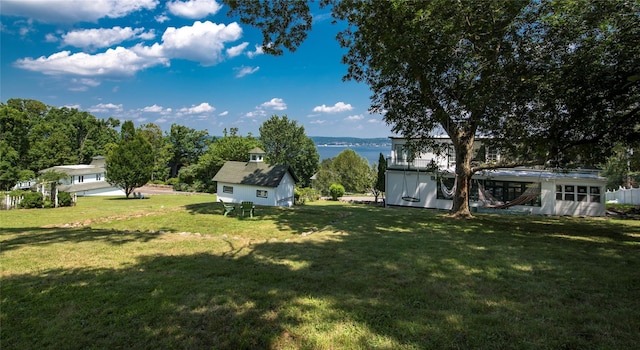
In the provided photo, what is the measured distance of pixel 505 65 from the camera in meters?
9.89

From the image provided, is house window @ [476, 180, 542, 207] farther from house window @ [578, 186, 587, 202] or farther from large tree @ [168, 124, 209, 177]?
large tree @ [168, 124, 209, 177]

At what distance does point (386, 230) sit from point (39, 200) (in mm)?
23164

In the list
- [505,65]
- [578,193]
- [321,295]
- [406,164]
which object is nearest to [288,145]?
[406,164]

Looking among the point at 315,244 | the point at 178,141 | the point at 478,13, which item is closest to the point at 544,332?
the point at 315,244

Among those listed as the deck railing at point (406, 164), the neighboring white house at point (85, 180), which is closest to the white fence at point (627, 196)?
the deck railing at point (406, 164)

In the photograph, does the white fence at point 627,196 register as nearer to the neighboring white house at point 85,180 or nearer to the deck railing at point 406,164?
the deck railing at point 406,164

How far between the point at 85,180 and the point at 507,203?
49686 millimetres

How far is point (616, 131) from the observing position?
10039mm

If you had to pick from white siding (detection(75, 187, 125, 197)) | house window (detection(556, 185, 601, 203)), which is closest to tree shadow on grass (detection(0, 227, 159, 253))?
house window (detection(556, 185, 601, 203))

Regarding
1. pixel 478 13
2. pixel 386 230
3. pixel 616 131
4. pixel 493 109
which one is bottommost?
pixel 386 230

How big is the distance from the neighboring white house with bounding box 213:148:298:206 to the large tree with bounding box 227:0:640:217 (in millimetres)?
17199

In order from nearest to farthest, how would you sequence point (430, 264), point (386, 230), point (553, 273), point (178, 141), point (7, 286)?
point (7, 286) < point (553, 273) < point (430, 264) < point (386, 230) < point (178, 141)

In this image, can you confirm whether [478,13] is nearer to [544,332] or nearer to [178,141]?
[544,332]

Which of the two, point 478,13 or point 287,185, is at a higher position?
point 478,13
